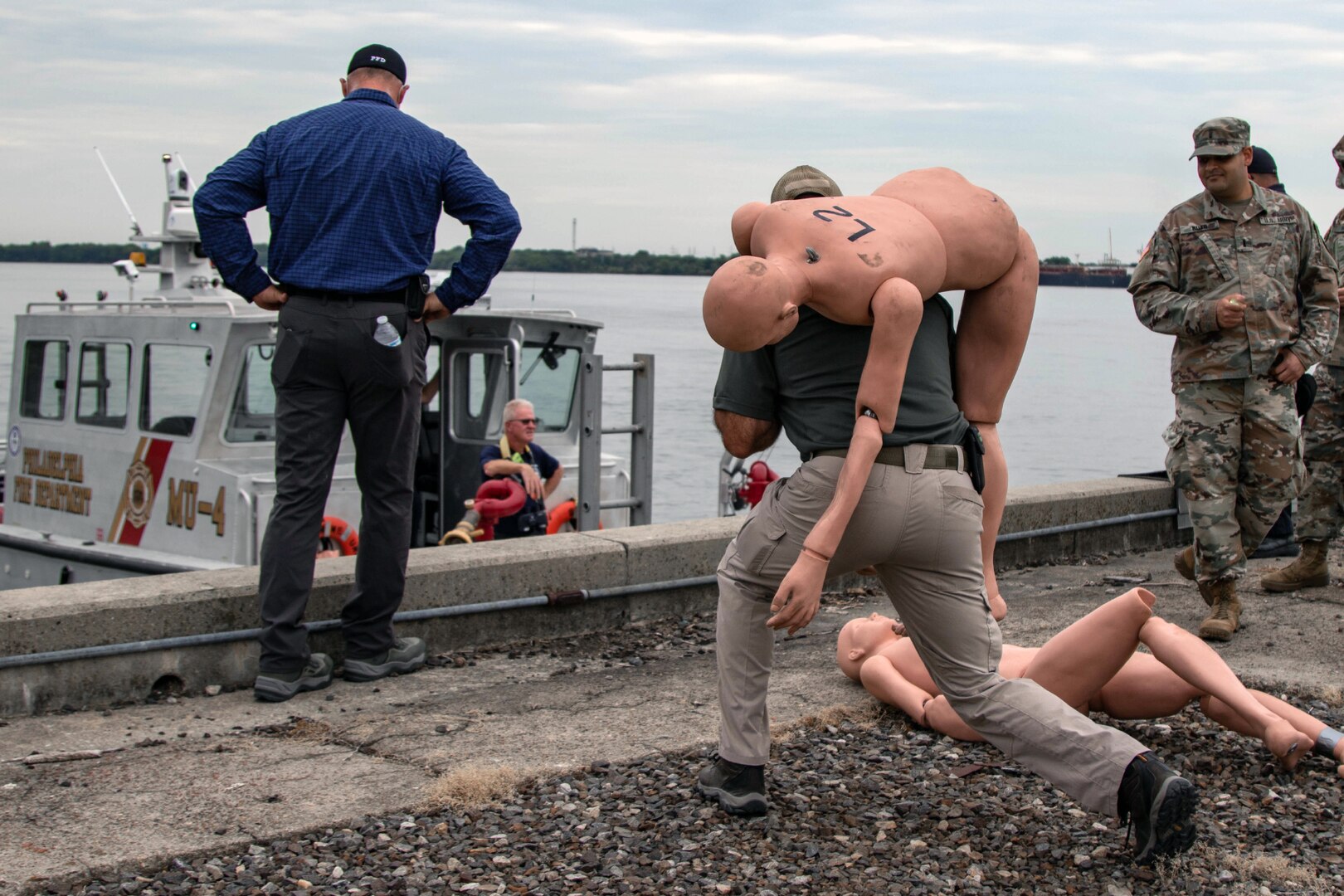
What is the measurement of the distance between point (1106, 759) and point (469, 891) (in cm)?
144

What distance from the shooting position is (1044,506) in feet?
25.0

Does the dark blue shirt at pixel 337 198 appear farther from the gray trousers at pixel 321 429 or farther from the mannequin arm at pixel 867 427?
the mannequin arm at pixel 867 427

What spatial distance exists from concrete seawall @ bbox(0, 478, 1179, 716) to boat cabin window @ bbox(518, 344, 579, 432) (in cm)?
333

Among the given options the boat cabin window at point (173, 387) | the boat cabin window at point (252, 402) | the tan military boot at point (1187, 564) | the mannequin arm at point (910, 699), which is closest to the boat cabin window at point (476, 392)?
the boat cabin window at point (252, 402)

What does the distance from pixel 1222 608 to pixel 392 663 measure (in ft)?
10.6

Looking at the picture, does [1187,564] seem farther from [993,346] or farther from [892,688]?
[993,346]

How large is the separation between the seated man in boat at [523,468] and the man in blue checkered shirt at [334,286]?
314 centimetres

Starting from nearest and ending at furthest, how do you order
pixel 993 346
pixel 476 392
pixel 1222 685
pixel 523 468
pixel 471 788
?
pixel 993 346, pixel 471 788, pixel 1222 685, pixel 523 468, pixel 476 392

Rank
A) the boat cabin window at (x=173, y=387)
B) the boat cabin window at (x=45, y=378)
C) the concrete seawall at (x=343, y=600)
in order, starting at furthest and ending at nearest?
the boat cabin window at (x=45, y=378) → the boat cabin window at (x=173, y=387) → the concrete seawall at (x=343, y=600)

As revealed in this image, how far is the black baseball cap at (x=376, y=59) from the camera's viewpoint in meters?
5.07

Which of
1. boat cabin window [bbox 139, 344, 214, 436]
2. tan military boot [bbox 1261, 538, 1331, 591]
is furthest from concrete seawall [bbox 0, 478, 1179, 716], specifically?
boat cabin window [bbox 139, 344, 214, 436]

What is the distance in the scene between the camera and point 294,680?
4879 millimetres

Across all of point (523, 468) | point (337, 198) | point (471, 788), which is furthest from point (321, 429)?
point (523, 468)

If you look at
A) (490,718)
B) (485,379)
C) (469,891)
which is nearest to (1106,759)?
(469,891)
